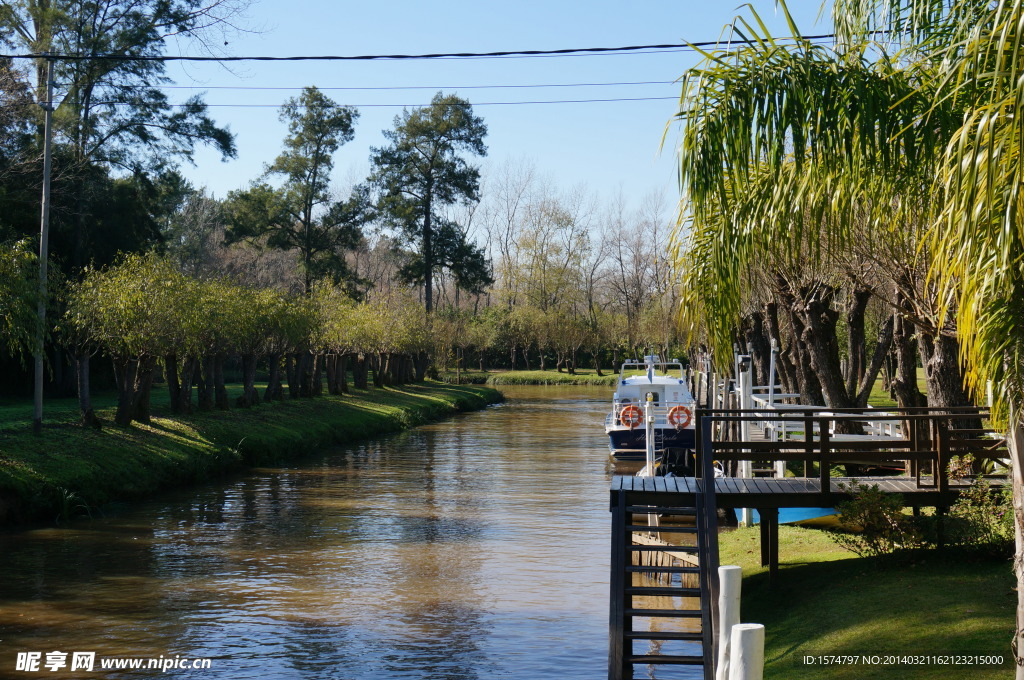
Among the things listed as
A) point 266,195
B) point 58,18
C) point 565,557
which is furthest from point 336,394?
→ point 565,557

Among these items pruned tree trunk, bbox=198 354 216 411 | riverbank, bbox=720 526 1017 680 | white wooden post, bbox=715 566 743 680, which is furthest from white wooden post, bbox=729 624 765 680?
pruned tree trunk, bbox=198 354 216 411

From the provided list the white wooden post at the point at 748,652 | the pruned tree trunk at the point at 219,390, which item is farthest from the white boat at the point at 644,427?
the white wooden post at the point at 748,652

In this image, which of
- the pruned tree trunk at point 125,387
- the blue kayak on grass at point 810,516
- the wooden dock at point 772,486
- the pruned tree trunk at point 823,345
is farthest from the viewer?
the pruned tree trunk at point 125,387

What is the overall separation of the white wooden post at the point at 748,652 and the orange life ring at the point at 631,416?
2311cm

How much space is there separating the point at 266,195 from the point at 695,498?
48.7 m

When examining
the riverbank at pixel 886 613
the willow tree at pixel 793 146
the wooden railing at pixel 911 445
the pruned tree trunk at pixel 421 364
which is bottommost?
the riverbank at pixel 886 613

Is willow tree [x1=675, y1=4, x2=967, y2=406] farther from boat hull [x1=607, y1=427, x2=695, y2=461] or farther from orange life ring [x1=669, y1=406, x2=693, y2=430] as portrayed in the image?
boat hull [x1=607, y1=427, x2=695, y2=461]

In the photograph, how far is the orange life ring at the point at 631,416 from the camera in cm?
2938

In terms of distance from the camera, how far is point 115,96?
119ft

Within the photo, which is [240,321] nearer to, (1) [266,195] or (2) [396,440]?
(2) [396,440]

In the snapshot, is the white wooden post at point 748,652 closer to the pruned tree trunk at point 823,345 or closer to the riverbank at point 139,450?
the pruned tree trunk at point 823,345

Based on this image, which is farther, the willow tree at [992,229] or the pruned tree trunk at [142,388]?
the pruned tree trunk at [142,388]

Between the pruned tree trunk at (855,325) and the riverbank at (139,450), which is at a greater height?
the pruned tree trunk at (855,325)

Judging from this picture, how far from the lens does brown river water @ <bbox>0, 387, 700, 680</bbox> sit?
38.8 feet
